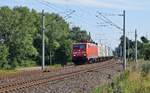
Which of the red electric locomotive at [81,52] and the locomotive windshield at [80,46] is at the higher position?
the locomotive windshield at [80,46]

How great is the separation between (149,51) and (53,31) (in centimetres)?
2963

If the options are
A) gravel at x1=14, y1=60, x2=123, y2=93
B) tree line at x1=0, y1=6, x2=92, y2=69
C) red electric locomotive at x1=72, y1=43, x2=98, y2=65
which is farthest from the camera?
tree line at x1=0, y1=6, x2=92, y2=69

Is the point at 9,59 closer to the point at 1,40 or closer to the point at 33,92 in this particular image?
the point at 1,40

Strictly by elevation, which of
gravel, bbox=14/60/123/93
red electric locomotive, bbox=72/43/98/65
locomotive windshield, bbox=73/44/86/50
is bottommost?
gravel, bbox=14/60/123/93

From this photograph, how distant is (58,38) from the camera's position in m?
110

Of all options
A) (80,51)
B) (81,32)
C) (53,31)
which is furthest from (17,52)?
(81,32)

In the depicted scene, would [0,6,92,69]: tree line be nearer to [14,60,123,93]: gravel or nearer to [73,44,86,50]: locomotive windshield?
[73,44,86,50]: locomotive windshield

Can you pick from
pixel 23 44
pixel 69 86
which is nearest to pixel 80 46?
pixel 23 44

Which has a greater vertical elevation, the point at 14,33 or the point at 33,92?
the point at 14,33

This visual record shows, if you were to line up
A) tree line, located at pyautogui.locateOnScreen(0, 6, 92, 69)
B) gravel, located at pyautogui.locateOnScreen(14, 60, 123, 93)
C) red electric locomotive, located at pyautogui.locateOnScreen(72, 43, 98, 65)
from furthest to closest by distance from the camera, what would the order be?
tree line, located at pyautogui.locateOnScreen(0, 6, 92, 69) < red electric locomotive, located at pyautogui.locateOnScreen(72, 43, 98, 65) < gravel, located at pyautogui.locateOnScreen(14, 60, 123, 93)

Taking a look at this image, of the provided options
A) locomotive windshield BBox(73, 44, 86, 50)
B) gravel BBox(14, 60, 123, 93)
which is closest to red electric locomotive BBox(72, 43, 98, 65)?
locomotive windshield BBox(73, 44, 86, 50)

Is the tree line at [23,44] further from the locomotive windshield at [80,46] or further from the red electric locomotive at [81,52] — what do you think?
the red electric locomotive at [81,52]

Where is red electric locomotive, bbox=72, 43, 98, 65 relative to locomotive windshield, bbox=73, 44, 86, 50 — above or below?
below

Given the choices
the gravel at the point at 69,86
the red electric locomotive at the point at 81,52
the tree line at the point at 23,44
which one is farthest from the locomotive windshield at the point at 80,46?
the gravel at the point at 69,86
